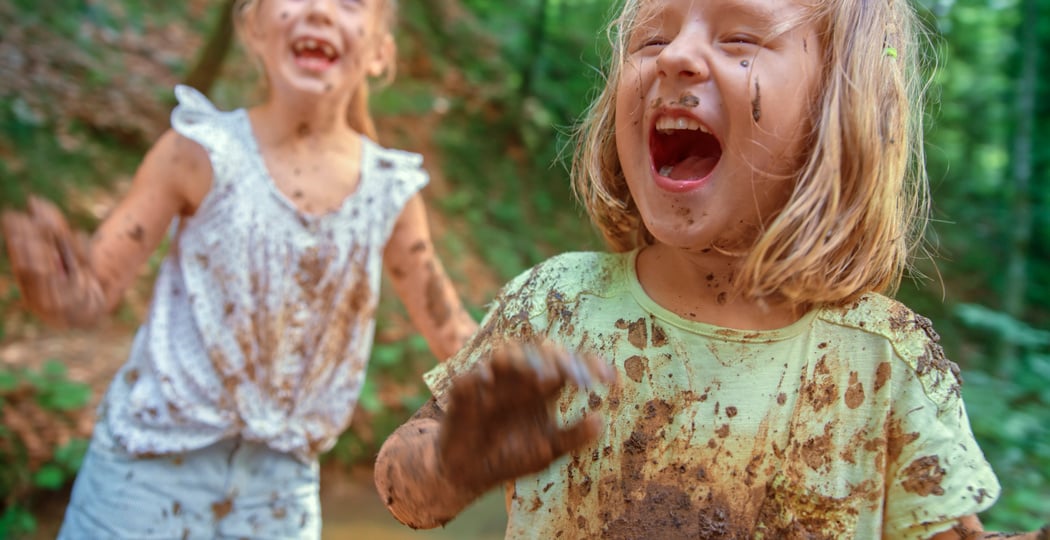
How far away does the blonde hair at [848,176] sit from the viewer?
123 cm

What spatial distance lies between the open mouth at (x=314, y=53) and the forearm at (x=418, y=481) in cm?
129

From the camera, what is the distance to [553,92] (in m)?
8.51

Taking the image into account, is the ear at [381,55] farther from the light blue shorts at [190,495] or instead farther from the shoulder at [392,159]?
the light blue shorts at [190,495]

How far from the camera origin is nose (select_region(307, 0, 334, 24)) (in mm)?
2266

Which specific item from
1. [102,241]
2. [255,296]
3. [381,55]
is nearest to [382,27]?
[381,55]

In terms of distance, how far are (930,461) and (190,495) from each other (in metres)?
1.68

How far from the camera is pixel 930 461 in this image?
4.14ft

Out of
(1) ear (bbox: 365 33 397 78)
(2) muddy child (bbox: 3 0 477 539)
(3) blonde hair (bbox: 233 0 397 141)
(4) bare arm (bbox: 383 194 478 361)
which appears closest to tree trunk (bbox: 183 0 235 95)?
(3) blonde hair (bbox: 233 0 397 141)

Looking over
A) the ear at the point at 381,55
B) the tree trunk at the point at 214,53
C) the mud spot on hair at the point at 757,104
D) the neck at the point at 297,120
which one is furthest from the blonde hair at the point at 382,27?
the tree trunk at the point at 214,53

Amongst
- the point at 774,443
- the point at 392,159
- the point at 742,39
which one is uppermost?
the point at 742,39

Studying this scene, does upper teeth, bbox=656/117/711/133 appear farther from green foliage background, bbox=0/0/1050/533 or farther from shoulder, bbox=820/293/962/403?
green foliage background, bbox=0/0/1050/533

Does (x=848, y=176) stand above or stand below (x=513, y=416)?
above

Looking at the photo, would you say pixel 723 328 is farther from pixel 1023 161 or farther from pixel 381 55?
pixel 1023 161

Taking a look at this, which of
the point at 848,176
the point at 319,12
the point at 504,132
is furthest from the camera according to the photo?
the point at 504,132
